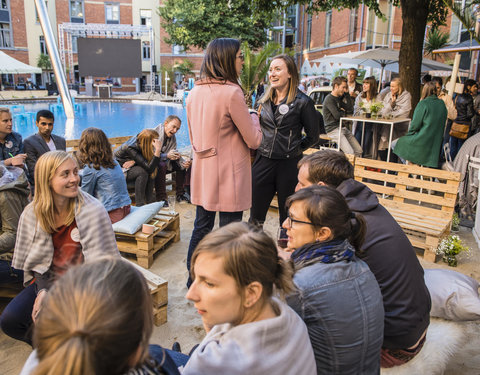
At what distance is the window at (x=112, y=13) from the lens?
4200 centimetres

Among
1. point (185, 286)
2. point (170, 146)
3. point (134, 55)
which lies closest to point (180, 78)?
point (134, 55)

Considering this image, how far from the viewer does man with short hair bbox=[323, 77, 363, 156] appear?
22.4 ft

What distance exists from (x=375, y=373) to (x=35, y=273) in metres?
2.06

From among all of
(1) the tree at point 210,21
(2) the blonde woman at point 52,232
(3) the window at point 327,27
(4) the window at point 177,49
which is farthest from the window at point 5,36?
(2) the blonde woman at point 52,232

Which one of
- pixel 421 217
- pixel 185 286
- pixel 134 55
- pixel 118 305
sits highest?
pixel 134 55

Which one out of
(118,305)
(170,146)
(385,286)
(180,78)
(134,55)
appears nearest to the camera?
(118,305)

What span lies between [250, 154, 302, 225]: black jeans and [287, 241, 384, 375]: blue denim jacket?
6.89 feet

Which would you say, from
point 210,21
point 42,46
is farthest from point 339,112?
point 42,46

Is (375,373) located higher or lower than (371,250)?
lower

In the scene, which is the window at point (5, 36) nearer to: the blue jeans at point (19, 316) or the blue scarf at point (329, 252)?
the blue jeans at point (19, 316)

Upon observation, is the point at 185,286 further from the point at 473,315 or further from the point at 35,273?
the point at 473,315

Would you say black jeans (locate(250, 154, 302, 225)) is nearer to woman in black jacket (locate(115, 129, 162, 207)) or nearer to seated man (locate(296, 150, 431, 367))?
seated man (locate(296, 150, 431, 367))

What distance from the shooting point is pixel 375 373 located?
1.62 meters

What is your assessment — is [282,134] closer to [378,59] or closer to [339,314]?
[339,314]
